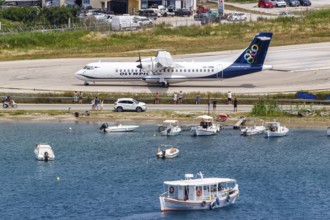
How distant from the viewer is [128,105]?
129750mm

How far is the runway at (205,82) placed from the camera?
14262 cm

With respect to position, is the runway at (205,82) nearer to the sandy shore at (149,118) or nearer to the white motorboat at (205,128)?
the sandy shore at (149,118)

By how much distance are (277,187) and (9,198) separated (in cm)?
2500

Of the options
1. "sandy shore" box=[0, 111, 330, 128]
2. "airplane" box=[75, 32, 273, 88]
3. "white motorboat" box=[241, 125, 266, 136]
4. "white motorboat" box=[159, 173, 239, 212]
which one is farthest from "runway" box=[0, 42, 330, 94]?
"white motorboat" box=[159, 173, 239, 212]

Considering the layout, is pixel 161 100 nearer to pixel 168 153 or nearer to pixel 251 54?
pixel 251 54

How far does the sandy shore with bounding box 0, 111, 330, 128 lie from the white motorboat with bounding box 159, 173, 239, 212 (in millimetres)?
37312

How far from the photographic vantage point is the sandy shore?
4862 inches

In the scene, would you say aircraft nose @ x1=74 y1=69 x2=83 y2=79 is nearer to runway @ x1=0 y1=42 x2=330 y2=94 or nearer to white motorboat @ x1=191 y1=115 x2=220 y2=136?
runway @ x1=0 y1=42 x2=330 y2=94

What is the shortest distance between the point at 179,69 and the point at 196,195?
5896 cm

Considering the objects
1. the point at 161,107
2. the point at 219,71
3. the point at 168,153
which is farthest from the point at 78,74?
the point at 168,153

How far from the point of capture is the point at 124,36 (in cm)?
19250

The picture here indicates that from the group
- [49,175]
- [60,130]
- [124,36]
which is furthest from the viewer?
[124,36]

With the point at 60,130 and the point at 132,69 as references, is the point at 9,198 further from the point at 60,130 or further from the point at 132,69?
the point at 132,69

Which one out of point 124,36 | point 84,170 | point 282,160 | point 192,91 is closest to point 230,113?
point 192,91
